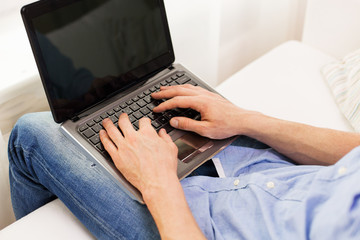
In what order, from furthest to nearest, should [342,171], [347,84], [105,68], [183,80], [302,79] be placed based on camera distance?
[302,79], [347,84], [183,80], [105,68], [342,171]

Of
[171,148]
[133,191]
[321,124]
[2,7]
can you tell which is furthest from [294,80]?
[2,7]

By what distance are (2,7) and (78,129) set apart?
361 millimetres

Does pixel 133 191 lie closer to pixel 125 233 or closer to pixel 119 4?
pixel 125 233

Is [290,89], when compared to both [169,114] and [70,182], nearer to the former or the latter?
[169,114]

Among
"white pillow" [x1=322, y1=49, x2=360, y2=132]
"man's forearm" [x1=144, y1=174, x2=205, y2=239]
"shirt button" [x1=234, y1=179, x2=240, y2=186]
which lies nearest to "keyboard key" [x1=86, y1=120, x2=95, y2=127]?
"man's forearm" [x1=144, y1=174, x2=205, y2=239]

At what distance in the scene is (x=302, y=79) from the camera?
4.08 ft

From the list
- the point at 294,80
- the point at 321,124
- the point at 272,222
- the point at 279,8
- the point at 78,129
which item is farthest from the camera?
the point at 279,8

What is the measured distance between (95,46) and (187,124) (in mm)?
261

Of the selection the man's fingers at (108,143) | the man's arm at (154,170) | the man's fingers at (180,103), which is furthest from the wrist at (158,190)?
the man's fingers at (180,103)

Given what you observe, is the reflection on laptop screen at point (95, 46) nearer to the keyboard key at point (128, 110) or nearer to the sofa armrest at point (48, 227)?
the keyboard key at point (128, 110)

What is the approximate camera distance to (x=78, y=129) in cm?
83

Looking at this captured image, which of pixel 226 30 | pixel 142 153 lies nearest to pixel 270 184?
pixel 142 153

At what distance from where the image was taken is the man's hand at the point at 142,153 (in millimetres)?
739

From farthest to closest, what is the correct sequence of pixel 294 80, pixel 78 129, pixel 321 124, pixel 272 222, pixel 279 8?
pixel 279 8 < pixel 294 80 < pixel 321 124 < pixel 78 129 < pixel 272 222
